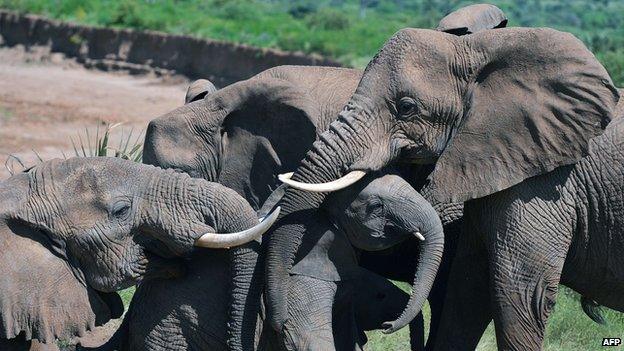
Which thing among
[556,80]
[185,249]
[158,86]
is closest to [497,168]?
[556,80]

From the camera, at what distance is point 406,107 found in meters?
5.71

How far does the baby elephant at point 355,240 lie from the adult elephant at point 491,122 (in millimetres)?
80

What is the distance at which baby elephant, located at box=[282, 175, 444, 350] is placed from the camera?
5.69 meters

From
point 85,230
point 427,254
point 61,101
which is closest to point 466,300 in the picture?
point 427,254

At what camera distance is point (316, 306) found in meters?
5.84

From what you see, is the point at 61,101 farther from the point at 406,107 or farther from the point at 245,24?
the point at 406,107

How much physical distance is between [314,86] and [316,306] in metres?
1.30

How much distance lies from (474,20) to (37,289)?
2.48 metres

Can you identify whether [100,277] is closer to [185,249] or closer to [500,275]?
[185,249]

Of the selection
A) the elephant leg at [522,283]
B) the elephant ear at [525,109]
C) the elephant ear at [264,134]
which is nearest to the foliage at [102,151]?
the elephant ear at [264,134]

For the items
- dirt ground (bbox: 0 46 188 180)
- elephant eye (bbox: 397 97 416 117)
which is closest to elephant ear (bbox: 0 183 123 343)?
elephant eye (bbox: 397 97 416 117)

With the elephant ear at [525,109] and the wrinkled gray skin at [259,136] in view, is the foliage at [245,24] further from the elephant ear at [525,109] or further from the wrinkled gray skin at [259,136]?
the elephant ear at [525,109]

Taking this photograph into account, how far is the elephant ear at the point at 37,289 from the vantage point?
5.47 metres

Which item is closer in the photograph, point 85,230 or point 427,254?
point 85,230
